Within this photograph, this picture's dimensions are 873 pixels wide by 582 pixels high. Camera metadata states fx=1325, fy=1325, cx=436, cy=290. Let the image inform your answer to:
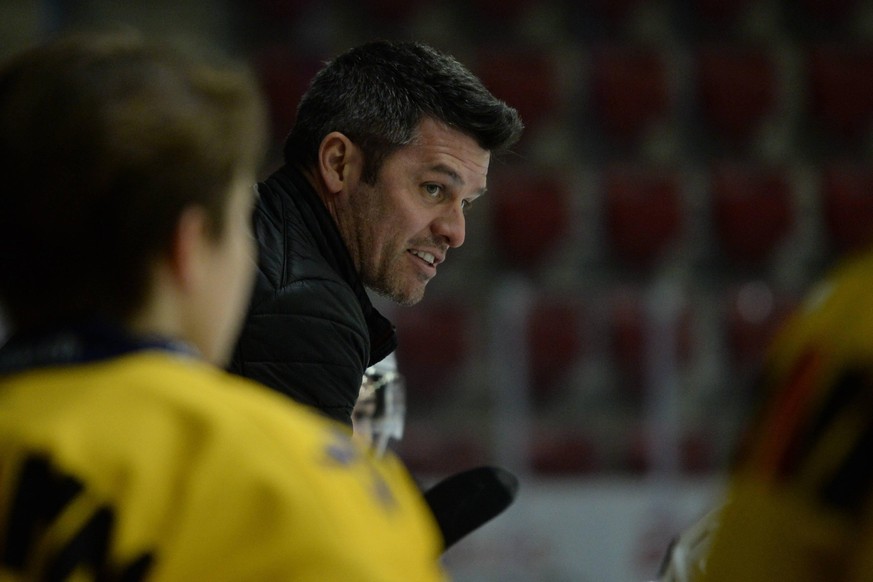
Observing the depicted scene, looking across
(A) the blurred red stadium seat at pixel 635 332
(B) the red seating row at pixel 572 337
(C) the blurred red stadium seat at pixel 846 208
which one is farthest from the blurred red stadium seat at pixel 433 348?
(C) the blurred red stadium seat at pixel 846 208

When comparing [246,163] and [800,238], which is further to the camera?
[800,238]

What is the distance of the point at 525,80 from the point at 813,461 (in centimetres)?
595

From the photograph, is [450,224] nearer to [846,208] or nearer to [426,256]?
[426,256]

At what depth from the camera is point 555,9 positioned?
7000mm

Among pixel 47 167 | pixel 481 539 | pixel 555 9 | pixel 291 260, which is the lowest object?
pixel 481 539

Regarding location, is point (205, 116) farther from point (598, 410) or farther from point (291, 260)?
point (598, 410)

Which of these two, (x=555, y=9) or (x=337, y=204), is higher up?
(x=555, y=9)

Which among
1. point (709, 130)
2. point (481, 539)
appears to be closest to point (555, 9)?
point (709, 130)

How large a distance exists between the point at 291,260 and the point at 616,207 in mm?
4774

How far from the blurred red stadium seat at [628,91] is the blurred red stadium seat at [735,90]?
21 cm

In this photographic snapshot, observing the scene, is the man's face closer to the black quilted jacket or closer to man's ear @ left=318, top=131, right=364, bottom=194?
man's ear @ left=318, top=131, right=364, bottom=194

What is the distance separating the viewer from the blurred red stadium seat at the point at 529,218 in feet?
21.0

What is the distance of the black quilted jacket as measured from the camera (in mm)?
1668

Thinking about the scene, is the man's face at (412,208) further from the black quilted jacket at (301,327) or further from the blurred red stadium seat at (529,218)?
the blurred red stadium seat at (529,218)
